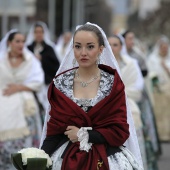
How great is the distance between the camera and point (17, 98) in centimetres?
928

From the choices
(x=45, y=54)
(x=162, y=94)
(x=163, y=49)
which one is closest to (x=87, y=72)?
(x=45, y=54)

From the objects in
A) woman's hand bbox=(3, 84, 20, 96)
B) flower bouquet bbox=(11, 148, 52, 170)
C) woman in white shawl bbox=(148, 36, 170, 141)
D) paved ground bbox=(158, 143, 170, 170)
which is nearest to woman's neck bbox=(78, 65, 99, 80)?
flower bouquet bbox=(11, 148, 52, 170)

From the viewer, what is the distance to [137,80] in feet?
29.6

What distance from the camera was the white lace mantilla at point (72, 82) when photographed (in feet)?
16.2

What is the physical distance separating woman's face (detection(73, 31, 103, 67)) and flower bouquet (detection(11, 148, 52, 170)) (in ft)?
2.06

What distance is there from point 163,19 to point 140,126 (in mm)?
37684

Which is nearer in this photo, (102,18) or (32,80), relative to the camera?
(32,80)

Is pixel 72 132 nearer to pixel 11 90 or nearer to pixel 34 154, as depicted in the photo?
pixel 34 154

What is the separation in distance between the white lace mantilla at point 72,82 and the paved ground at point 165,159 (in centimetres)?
550

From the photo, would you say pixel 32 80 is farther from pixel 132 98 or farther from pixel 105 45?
pixel 105 45

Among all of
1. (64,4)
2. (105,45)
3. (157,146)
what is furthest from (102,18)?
(105,45)

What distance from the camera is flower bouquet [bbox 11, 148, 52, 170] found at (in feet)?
15.4

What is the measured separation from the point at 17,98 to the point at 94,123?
4423 millimetres

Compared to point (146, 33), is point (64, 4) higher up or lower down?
higher up
